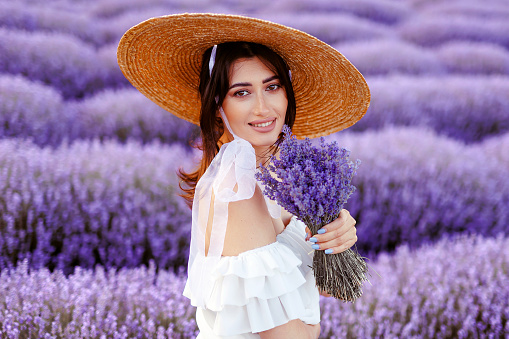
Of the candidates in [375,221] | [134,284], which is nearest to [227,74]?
[134,284]

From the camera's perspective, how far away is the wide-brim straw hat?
119 cm

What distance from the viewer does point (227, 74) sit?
4.07 feet

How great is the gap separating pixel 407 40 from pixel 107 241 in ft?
20.5

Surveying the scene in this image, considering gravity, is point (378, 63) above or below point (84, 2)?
below

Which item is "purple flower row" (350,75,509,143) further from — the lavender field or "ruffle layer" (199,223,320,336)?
"ruffle layer" (199,223,320,336)

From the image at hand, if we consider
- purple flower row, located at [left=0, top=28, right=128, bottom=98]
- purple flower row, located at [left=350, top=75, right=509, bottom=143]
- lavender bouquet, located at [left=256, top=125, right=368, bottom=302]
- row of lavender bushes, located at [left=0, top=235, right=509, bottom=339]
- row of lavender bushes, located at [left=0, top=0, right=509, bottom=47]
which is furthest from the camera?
row of lavender bushes, located at [left=0, top=0, right=509, bottom=47]

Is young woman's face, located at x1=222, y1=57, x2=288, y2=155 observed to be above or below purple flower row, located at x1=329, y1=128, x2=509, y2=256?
above

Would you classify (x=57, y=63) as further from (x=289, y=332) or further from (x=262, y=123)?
(x=289, y=332)

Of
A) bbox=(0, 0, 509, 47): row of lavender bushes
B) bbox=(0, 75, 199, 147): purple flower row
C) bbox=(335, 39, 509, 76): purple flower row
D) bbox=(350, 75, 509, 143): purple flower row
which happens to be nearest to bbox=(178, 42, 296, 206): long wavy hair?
bbox=(0, 75, 199, 147): purple flower row

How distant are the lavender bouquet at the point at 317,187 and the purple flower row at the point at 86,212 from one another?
163 cm

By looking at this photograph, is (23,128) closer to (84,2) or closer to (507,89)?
(84,2)

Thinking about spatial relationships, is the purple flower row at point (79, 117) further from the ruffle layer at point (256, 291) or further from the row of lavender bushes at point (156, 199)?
the ruffle layer at point (256, 291)

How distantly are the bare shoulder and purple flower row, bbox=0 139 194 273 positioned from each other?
1.59 m

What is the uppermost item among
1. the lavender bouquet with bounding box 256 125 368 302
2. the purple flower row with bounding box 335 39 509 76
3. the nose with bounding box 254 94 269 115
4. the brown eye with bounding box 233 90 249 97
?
the purple flower row with bounding box 335 39 509 76
